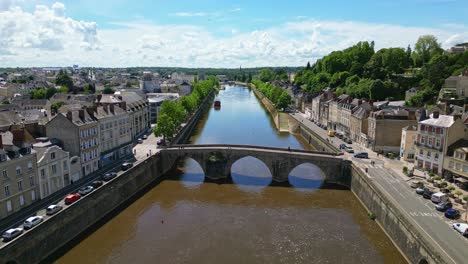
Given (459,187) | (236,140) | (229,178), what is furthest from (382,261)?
(236,140)

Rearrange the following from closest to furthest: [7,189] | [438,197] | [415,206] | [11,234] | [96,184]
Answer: [11,234] < [7,189] < [415,206] < [438,197] < [96,184]

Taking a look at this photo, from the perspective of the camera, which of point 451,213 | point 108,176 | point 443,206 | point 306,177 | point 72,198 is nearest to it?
point 451,213

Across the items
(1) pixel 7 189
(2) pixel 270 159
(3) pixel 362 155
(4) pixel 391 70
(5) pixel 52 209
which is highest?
(4) pixel 391 70

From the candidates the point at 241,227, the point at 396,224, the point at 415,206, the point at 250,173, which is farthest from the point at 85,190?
the point at 415,206

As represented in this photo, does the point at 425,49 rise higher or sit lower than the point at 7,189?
higher

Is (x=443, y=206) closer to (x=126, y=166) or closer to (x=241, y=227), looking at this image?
(x=241, y=227)

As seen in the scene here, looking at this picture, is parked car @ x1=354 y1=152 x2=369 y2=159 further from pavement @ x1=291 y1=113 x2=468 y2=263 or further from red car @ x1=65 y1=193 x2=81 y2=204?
red car @ x1=65 y1=193 x2=81 y2=204

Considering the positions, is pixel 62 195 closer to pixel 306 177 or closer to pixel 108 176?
pixel 108 176

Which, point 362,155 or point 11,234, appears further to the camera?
point 362,155
